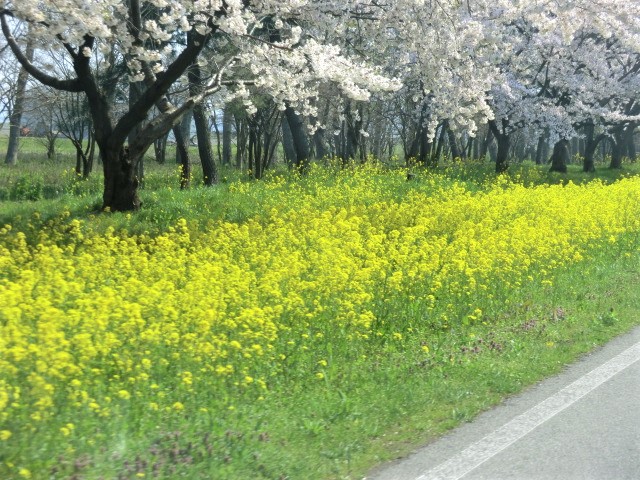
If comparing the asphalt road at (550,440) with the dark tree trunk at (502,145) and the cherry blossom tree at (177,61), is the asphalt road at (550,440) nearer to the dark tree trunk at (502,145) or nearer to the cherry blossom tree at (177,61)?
the cherry blossom tree at (177,61)

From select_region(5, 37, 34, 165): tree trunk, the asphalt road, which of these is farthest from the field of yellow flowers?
select_region(5, 37, 34, 165): tree trunk

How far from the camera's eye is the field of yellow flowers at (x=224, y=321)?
4.86 meters

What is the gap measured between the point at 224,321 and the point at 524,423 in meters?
2.82

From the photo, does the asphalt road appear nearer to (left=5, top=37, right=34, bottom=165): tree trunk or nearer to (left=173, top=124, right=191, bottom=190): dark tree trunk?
(left=173, top=124, right=191, bottom=190): dark tree trunk

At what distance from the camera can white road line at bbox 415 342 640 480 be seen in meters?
5.04

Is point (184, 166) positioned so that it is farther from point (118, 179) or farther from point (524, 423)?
point (524, 423)

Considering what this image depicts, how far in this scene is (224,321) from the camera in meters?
7.24

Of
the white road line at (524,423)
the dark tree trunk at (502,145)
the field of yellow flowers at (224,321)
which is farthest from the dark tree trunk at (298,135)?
the white road line at (524,423)

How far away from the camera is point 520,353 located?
25.5ft

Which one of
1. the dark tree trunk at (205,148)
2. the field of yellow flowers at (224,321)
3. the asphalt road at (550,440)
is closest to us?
the field of yellow flowers at (224,321)

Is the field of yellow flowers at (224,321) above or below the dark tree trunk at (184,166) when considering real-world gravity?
below

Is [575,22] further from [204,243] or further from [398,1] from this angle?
[204,243]

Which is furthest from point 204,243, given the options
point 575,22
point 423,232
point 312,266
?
point 575,22

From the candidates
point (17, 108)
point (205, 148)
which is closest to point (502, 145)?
point (205, 148)
